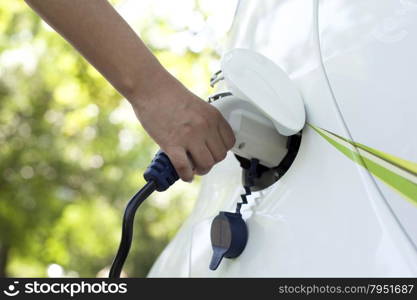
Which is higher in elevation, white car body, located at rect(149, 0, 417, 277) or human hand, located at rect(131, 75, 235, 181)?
human hand, located at rect(131, 75, 235, 181)

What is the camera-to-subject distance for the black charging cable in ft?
4.16

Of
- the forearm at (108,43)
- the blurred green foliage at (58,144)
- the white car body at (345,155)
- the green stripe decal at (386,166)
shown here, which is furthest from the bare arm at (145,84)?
the blurred green foliage at (58,144)

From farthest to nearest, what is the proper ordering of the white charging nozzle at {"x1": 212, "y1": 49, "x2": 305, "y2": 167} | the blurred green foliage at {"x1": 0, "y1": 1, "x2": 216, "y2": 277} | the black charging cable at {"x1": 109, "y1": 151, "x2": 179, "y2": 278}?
the blurred green foliage at {"x1": 0, "y1": 1, "x2": 216, "y2": 277}
the black charging cable at {"x1": 109, "y1": 151, "x2": 179, "y2": 278}
the white charging nozzle at {"x1": 212, "y1": 49, "x2": 305, "y2": 167}

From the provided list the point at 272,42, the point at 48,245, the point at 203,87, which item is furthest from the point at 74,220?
the point at 272,42

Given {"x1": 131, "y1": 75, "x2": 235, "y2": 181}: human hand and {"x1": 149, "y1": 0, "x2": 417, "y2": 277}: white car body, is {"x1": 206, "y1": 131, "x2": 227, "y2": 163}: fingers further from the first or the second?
{"x1": 149, "y1": 0, "x2": 417, "y2": 277}: white car body

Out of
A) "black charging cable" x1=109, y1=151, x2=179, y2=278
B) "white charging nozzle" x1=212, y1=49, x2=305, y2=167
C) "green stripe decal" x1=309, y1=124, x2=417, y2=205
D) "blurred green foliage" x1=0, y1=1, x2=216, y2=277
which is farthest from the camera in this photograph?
"blurred green foliage" x1=0, y1=1, x2=216, y2=277

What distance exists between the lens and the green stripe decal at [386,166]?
941 millimetres

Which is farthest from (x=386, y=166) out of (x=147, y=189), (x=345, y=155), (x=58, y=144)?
(x=58, y=144)

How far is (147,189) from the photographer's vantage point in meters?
1.30

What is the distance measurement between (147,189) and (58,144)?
32.2 feet

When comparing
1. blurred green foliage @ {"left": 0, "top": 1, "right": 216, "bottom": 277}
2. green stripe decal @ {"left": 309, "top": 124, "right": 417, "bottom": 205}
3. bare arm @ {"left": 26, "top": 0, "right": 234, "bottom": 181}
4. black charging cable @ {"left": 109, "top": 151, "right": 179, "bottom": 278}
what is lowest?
green stripe decal @ {"left": 309, "top": 124, "right": 417, "bottom": 205}

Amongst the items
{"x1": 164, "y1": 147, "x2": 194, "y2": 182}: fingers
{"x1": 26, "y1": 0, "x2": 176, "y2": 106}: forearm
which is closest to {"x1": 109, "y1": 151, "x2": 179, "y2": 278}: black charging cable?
{"x1": 164, "y1": 147, "x2": 194, "y2": 182}: fingers

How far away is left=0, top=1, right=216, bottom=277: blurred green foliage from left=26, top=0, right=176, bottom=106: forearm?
678 centimetres

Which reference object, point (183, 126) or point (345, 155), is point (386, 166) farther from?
point (183, 126)
